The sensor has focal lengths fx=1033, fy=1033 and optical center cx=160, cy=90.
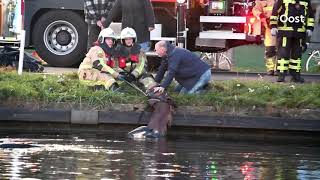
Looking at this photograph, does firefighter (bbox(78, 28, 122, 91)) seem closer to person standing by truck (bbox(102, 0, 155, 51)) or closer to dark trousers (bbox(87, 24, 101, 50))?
person standing by truck (bbox(102, 0, 155, 51))

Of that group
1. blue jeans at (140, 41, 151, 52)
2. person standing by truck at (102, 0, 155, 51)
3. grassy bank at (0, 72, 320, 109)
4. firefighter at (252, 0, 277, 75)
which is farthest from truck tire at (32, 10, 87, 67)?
grassy bank at (0, 72, 320, 109)

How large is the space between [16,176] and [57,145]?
2510 mm

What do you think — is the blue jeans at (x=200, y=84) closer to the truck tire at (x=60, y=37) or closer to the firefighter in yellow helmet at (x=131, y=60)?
the firefighter in yellow helmet at (x=131, y=60)

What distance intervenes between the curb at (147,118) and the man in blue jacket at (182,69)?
76 centimetres

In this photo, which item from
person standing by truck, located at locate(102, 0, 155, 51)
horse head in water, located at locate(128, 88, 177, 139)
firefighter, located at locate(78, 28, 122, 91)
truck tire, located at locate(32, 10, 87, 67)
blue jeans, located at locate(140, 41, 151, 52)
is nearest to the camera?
horse head in water, located at locate(128, 88, 177, 139)

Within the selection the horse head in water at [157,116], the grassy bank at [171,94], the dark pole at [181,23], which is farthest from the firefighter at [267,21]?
the horse head in water at [157,116]

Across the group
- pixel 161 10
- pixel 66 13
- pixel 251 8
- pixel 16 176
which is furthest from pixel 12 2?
pixel 16 176

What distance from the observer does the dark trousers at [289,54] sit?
17.0 meters

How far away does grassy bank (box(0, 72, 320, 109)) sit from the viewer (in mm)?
14219

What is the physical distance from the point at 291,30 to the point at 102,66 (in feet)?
12.3

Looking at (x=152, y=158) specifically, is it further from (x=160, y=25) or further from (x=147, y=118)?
(x=160, y=25)

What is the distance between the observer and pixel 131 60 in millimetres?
15070

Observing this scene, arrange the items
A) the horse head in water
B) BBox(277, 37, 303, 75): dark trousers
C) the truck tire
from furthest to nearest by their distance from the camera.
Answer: the truck tire → BBox(277, 37, 303, 75): dark trousers → the horse head in water

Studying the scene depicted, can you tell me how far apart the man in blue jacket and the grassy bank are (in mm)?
208
